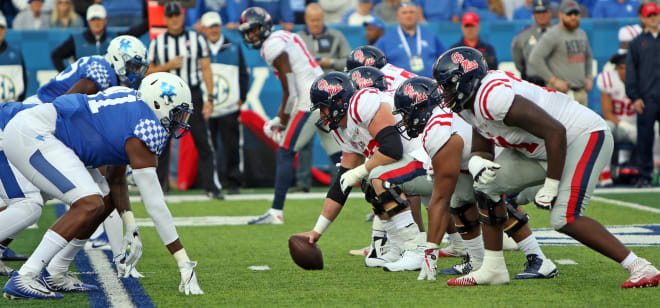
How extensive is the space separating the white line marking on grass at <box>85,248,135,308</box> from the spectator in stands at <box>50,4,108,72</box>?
398cm

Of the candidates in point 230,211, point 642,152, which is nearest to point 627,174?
point 642,152

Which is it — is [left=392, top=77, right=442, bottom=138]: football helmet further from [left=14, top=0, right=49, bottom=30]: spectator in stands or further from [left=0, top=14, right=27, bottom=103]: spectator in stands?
[left=14, top=0, right=49, bottom=30]: spectator in stands

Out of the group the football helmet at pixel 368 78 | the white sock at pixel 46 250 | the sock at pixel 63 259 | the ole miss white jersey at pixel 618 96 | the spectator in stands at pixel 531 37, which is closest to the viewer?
the white sock at pixel 46 250

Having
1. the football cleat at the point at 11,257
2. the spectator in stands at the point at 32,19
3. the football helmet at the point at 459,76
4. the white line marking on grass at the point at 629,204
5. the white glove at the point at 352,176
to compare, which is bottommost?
the white line marking on grass at the point at 629,204

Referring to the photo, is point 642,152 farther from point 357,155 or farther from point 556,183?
point 556,183

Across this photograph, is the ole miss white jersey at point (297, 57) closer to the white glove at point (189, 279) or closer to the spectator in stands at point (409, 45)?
the spectator in stands at point (409, 45)

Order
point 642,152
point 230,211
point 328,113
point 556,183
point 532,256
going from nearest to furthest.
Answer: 1. point 556,183
2. point 532,256
3. point 328,113
4. point 230,211
5. point 642,152

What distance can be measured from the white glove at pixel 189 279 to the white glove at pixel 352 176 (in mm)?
1236

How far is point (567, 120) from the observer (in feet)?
15.6

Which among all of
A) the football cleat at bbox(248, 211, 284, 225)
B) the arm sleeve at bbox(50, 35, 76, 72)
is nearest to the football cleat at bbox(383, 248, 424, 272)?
the football cleat at bbox(248, 211, 284, 225)

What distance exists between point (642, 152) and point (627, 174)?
0.67m

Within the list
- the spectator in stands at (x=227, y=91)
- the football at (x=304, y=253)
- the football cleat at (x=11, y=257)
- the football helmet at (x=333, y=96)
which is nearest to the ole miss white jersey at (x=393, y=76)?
the football helmet at (x=333, y=96)

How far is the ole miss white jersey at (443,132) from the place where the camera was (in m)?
5.01

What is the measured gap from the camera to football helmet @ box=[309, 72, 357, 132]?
5.63 metres
